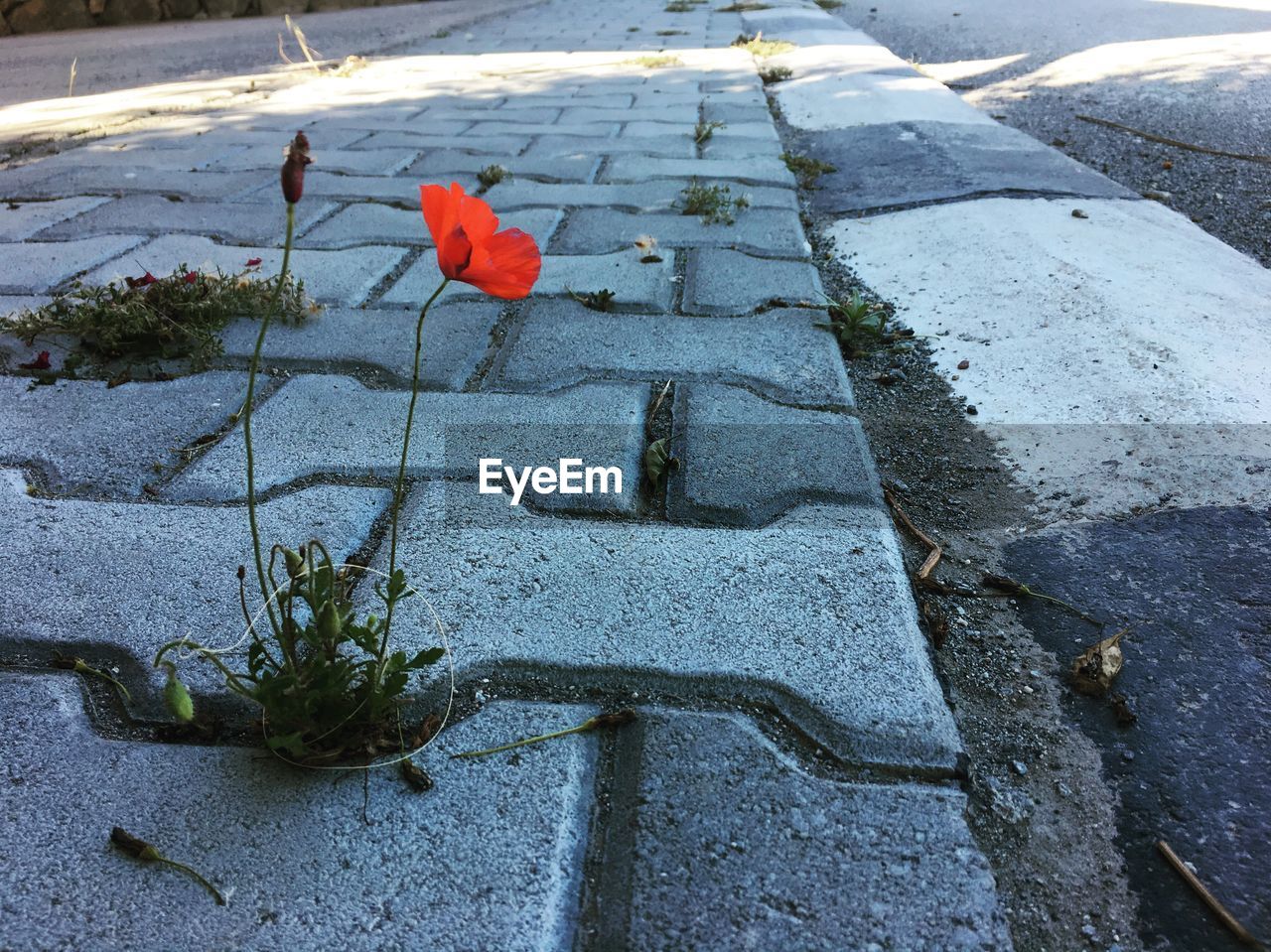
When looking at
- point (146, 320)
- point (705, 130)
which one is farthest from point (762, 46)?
point (146, 320)

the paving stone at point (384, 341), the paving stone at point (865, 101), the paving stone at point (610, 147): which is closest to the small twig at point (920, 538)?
the paving stone at point (384, 341)

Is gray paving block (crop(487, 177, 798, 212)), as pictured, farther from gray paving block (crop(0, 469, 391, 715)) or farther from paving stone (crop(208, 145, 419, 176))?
gray paving block (crop(0, 469, 391, 715))

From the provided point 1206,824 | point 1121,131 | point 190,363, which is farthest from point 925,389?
point 1121,131

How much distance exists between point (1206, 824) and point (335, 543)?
110 cm

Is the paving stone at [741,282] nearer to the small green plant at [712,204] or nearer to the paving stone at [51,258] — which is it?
the small green plant at [712,204]

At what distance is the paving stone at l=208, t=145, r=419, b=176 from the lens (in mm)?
3188

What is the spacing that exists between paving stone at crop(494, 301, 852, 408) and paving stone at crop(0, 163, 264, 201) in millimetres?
1497

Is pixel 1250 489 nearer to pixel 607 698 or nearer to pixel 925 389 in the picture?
pixel 925 389

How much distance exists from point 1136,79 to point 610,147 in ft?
10.3

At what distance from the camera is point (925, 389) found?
1.81m

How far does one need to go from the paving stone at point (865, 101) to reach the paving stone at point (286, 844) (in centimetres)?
337

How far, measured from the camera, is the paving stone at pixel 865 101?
3.66 meters

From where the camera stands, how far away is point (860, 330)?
198 centimetres

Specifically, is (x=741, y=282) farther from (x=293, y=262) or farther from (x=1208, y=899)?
(x=1208, y=899)
